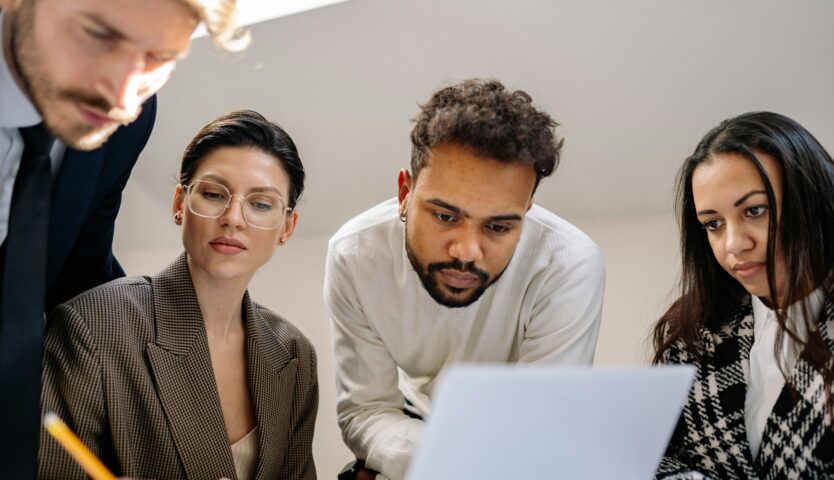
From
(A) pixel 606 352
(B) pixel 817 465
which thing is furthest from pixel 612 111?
(B) pixel 817 465

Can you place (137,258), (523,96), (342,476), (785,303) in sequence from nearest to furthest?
(785,303)
(523,96)
(342,476)
(137,258)

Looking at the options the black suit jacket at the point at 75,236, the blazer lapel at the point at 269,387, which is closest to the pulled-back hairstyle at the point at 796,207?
the blazer lapel at the point at 269,387

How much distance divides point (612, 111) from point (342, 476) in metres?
1.38

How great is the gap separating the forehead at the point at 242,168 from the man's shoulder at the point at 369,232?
23 centimetres

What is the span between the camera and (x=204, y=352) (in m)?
1.65

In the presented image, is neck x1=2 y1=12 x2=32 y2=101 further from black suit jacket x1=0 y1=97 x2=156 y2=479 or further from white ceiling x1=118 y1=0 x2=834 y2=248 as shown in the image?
white ceiling x1=118 y1=0 x2=834 y2=248

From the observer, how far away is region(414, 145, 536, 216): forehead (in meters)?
1.63

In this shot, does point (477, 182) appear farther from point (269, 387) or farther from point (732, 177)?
point (269, 387)

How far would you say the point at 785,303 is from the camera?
1.62m

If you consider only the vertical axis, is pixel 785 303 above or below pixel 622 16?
below

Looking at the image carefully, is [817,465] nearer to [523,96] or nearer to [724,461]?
[724,461]

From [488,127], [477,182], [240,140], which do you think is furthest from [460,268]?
[240,140]

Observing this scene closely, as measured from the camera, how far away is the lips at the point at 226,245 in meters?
1.70

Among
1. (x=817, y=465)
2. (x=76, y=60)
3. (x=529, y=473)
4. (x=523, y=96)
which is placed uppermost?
(x=523, y=96)
